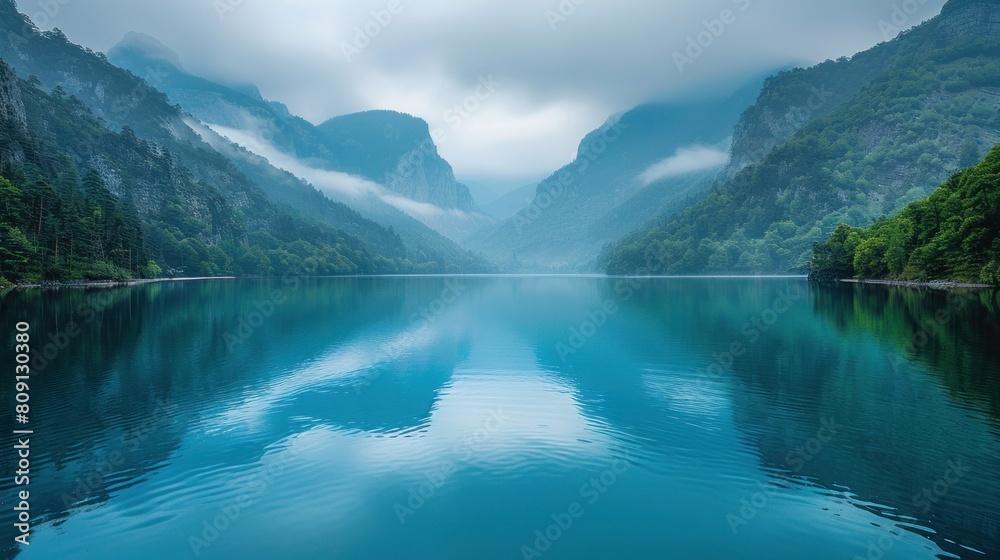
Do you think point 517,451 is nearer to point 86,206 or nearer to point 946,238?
point 946,238

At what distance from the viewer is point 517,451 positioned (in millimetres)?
15766

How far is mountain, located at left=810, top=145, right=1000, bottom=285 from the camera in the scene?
6594 cm

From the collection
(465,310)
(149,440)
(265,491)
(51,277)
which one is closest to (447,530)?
(265,491)

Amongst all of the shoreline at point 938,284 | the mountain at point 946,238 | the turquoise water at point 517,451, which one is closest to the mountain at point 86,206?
the turquoise water at point 517,451

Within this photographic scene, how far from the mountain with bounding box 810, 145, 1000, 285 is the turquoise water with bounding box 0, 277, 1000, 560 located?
158 ft

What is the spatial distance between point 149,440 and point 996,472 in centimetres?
2389

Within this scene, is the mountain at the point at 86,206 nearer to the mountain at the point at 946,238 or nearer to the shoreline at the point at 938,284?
the mountain at the point at 946,238

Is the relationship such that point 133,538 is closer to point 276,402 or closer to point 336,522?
point 336,522

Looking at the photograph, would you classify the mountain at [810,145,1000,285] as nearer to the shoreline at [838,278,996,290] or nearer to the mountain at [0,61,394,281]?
the shoreline at [838,278,996,290]

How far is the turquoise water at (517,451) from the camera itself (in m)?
10.5

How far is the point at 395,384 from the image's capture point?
84.1 feet

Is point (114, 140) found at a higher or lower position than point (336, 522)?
higher

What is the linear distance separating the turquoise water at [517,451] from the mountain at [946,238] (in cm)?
4818

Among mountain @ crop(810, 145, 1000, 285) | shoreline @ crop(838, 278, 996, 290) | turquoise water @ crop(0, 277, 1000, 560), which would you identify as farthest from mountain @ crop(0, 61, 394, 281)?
shoreline @ crop(838, 278, 996, 290)
